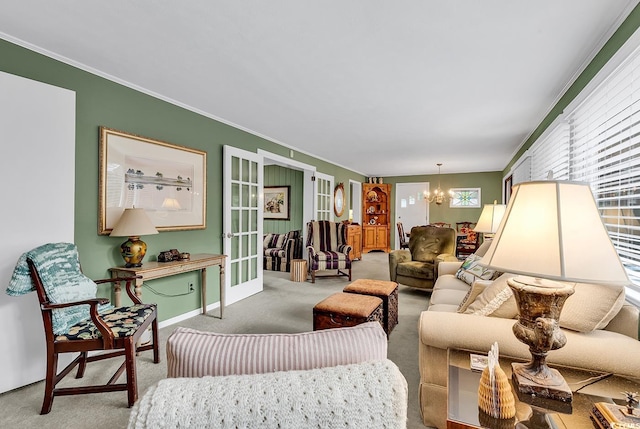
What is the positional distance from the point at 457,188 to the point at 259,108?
22.3 feet

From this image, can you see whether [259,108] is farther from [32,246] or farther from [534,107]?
[534,107]

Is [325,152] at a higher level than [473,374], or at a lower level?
higher

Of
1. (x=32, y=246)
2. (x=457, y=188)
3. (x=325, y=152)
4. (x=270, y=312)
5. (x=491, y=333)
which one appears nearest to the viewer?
(x=491, y=333)

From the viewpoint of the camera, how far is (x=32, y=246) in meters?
2.14

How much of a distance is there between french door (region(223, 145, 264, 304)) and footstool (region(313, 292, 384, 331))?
176 cm

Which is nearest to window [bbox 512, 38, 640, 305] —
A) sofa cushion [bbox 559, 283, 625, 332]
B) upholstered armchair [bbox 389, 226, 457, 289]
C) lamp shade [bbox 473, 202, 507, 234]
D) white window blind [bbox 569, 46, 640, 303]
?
white window blind [bbox 569, 46, 640, 303]

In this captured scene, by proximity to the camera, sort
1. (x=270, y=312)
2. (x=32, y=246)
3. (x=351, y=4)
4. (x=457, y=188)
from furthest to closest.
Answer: (x=457, y=188)
(x=270, y=312)
(x=32, y=246)
(x=351, y=4)

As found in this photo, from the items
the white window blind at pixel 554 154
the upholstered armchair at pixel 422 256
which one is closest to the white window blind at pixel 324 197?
the upholstered armchair at pixel 422 256

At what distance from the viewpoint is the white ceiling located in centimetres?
175

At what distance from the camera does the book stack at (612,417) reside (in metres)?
0.87

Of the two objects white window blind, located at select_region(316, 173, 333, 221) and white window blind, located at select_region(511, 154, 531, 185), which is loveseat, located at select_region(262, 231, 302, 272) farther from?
white window blind, located at select_region(511, 154, 531, 185)

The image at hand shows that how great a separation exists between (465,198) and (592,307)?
7576mm

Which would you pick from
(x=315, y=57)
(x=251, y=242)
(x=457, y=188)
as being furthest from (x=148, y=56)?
(x=457, y=188)

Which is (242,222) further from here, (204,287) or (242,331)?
(242,331)
